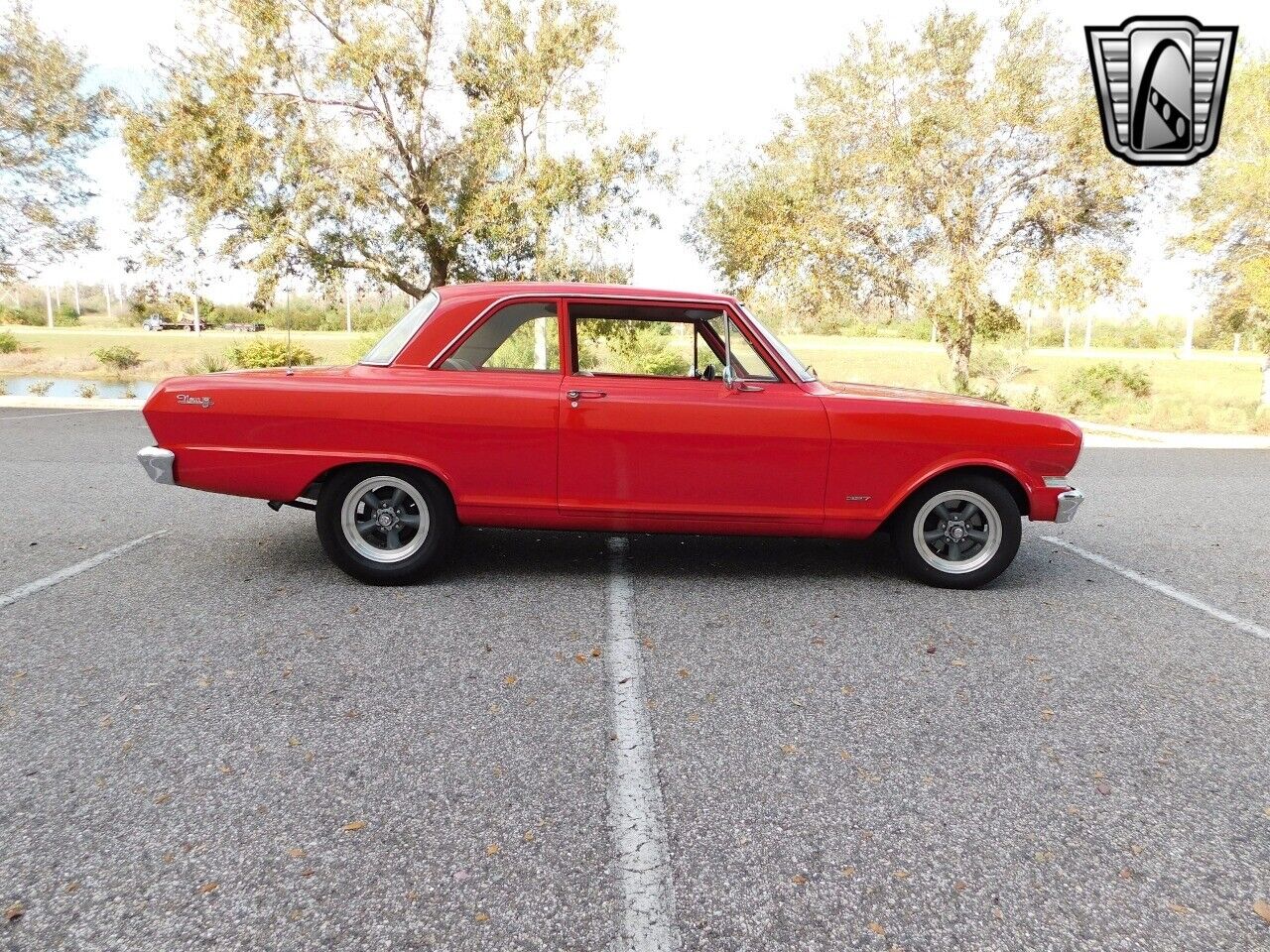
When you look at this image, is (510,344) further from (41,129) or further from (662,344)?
(41,129)

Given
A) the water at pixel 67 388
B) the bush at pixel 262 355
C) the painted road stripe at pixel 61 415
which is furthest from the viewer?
the bush at pixel 262 355

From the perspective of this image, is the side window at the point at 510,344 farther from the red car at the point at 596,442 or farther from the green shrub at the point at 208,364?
the green shrub at the point at 208,364

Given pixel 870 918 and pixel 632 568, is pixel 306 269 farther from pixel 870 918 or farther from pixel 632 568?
pixel 870 918

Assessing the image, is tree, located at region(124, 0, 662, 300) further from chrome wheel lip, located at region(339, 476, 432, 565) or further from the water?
chrome wheel lip, located at region(339, 476, 432, 565)

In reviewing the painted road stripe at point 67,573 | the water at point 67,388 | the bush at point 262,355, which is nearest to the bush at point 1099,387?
the painted road stripe at point 67,573

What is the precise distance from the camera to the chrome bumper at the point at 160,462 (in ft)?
14.1

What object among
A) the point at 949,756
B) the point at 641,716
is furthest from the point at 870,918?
the point at 641,716

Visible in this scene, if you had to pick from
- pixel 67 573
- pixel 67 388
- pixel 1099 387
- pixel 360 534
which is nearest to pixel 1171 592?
pixel 360 534

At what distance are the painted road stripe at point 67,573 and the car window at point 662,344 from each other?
3.21 metres

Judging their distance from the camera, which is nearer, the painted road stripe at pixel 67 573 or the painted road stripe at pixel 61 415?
the painted road stripe at pixel 67 573

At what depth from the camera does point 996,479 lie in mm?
4613

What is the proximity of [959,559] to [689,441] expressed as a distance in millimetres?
1801

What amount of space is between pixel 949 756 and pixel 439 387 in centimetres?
309

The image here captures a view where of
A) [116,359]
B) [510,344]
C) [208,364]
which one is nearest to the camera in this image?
[510,344]
